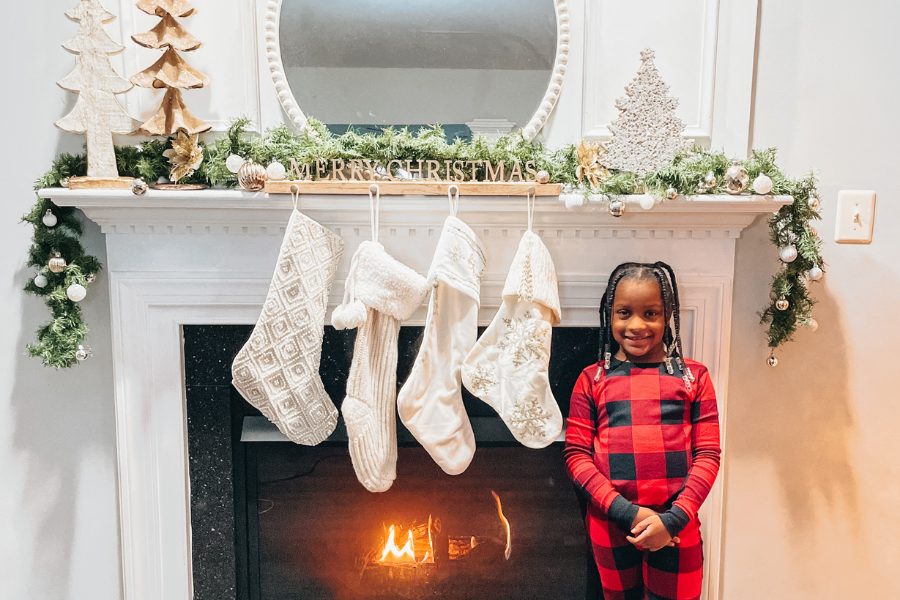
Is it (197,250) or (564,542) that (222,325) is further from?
(564,542)

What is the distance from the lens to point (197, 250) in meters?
1.30

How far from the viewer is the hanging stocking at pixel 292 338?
3.98 feet

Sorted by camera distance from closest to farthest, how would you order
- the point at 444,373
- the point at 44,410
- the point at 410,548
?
the point at 444,373 < the point at 44,410 < the point at 410,548

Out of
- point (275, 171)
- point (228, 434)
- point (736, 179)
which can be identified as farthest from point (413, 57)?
point (228, 434)

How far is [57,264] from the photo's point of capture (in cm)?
123

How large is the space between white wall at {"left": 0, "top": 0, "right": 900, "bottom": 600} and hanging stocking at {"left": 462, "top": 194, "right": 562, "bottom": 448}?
52 cm

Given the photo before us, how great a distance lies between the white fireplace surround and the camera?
1.25 metres

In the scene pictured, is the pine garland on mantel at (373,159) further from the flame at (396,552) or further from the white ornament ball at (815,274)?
the flame at (396,552)

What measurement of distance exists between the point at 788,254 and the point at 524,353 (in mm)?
620

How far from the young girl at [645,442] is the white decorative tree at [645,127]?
23cm

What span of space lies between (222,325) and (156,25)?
68cm

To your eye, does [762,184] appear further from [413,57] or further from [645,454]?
[413,57]

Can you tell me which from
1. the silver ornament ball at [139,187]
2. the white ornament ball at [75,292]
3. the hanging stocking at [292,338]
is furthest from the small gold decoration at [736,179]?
the white ornament ball at [75,292]

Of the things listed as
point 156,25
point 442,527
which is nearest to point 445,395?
point 442,527
